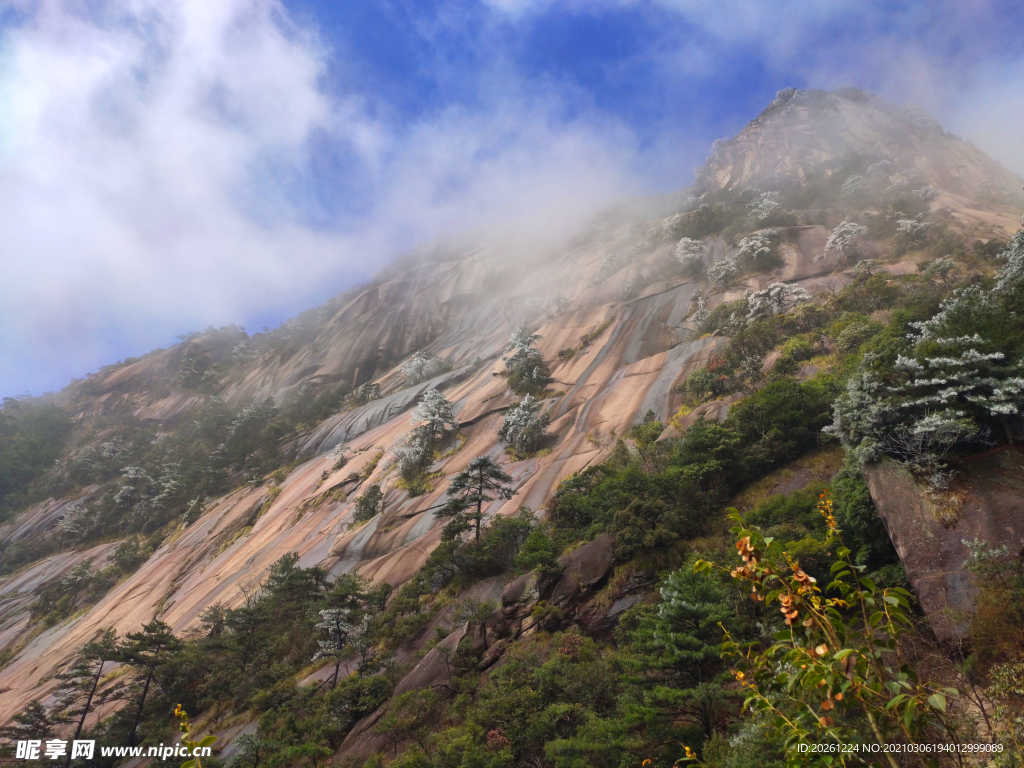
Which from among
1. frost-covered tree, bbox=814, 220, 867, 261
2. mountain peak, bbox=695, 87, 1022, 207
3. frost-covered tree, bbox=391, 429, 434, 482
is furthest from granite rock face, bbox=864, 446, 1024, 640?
mountain peak, bbox=695, 87, 1022, 207

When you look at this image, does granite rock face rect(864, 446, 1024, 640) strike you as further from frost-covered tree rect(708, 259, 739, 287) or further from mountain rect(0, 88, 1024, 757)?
frost-covered tree rect(708, 259, 739, 287)

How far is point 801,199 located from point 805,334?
3420cm

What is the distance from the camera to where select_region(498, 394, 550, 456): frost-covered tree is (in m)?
27.8

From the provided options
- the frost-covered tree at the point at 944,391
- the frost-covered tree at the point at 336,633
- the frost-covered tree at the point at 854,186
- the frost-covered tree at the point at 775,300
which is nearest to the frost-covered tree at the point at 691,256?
the frost-covered tree at the point at 775,300

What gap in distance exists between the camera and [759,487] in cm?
1680

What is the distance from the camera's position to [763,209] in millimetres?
44531

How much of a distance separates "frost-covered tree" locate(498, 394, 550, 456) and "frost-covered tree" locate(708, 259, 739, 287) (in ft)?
60.5

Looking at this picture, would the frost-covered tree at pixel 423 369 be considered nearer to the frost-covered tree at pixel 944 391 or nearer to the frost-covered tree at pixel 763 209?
the frost-covered tree at pixel 763 209

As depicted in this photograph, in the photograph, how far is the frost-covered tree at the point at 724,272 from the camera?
36.4 m

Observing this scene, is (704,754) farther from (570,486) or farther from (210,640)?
(210,640)

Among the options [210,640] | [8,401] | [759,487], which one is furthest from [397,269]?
[759,487]

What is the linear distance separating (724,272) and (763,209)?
13594 mm

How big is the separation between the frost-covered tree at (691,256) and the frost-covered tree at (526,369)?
1587cm

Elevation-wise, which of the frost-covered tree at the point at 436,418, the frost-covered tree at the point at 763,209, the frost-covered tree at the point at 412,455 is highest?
the frost-covered tree at the point at 763,209
